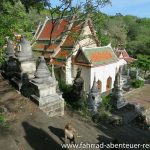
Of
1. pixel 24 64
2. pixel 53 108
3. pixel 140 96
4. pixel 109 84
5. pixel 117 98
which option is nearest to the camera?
pixel 53 108

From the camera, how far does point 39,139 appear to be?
7.85 meters

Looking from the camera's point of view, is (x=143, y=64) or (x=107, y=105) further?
(x=143, y=64)

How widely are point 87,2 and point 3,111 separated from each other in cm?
869

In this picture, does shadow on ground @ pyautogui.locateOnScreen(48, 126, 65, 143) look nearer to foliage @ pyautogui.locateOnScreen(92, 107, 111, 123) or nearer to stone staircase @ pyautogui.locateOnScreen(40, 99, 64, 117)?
stone staircase @ pyautogui.locateOnScreen(40, 99, 64, 117)

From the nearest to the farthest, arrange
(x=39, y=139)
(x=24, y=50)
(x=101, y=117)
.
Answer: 1. (x=39, y=139)
2. (x=24, y=50)
3. (x=101, y=117)

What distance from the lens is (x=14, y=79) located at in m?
13.0

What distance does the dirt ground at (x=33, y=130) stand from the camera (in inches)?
292

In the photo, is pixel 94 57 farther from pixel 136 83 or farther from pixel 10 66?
pixel 10 66

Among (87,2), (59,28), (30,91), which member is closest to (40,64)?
(30,91)

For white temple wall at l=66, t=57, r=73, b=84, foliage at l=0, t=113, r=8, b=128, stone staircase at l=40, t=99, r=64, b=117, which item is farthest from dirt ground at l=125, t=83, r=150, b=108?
foliage at l=0, t=113, r=8, b=128

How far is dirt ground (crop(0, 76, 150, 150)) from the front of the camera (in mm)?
7409

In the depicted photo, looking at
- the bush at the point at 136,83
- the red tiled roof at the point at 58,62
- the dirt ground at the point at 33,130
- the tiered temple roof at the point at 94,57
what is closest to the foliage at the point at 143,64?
the bush at the point at 136,83

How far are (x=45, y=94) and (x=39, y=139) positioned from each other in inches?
Answer: 106

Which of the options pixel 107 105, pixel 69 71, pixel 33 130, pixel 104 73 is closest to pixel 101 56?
pixel 104 73
